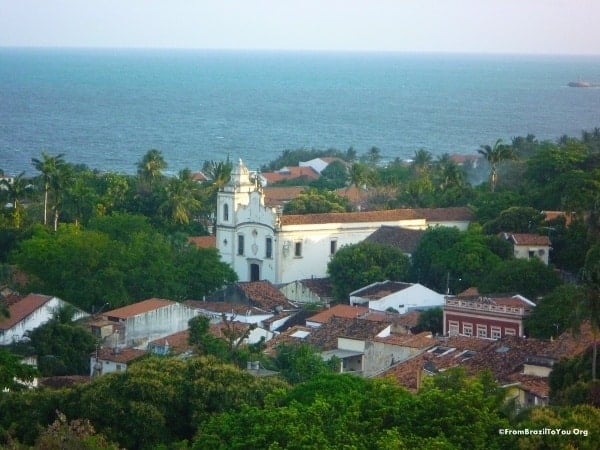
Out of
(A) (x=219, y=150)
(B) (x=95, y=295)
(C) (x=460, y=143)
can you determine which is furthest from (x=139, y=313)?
(C) (x=460, y=143)

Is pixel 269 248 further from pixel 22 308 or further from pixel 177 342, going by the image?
pixel 177 342

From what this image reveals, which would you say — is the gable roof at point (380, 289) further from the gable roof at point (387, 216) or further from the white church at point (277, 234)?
the gable roof at point (387, 216)

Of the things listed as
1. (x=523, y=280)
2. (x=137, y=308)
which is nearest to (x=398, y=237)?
(x=523, y=280)

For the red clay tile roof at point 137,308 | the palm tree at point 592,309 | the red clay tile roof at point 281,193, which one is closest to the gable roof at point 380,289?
the red clay tile roof at point 137,308

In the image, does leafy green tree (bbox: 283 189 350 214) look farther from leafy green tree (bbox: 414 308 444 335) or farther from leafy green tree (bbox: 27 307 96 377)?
leafy green tree (bbox: 27 307 96 377)

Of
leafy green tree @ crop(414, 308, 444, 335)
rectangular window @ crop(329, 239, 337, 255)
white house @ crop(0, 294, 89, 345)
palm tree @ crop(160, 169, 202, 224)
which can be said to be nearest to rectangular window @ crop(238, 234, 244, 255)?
rectangular window @ crop(329, 239, 337, 255)
